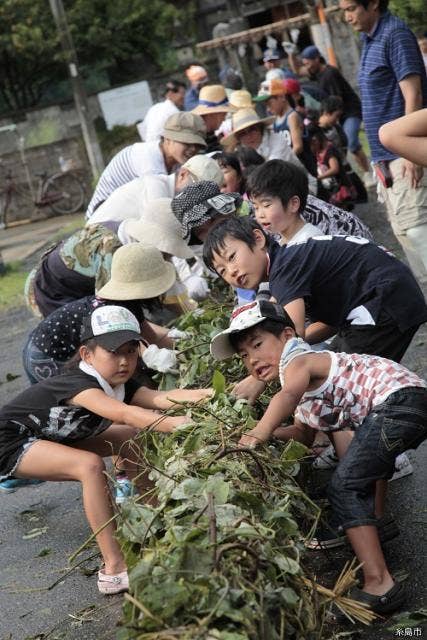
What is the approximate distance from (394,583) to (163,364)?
2382 mm

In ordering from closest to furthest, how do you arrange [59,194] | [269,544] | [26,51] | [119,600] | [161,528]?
[269,544], [161,528], [119,600], [59,194], [26,51]

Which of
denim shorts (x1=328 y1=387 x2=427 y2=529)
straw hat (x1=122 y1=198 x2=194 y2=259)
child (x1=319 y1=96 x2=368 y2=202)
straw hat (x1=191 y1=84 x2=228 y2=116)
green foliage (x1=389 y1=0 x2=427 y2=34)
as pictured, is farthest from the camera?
green foliage (x1=389 y1=0 x2=427 y2=34)

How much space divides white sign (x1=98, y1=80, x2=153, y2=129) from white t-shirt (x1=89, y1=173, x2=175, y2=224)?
23.9 metres

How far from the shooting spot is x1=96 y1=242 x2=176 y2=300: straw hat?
6041 millimetres

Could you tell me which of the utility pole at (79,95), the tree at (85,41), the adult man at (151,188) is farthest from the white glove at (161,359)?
the tree at (85,41)

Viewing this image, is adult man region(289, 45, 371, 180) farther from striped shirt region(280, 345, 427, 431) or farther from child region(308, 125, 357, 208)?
striped shirt region(280, 345, 427, 431)

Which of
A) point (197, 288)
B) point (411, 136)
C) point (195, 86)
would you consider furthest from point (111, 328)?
point (195, 86)

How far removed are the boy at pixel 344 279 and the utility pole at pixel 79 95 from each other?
23.8 metres

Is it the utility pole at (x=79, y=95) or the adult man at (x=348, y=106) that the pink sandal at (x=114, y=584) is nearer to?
the adult man at (x=348, y=106)

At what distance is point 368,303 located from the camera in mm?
5133

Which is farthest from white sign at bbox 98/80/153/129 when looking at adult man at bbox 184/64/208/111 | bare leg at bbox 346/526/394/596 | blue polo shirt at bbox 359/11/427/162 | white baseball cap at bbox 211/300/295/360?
bare leg at bbox 346/526/394/596

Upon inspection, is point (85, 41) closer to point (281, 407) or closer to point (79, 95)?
point (79, 95)

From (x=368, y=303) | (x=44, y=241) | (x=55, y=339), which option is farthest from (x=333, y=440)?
(x=44, y=241)

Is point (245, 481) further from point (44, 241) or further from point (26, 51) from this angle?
point (26, 51)
